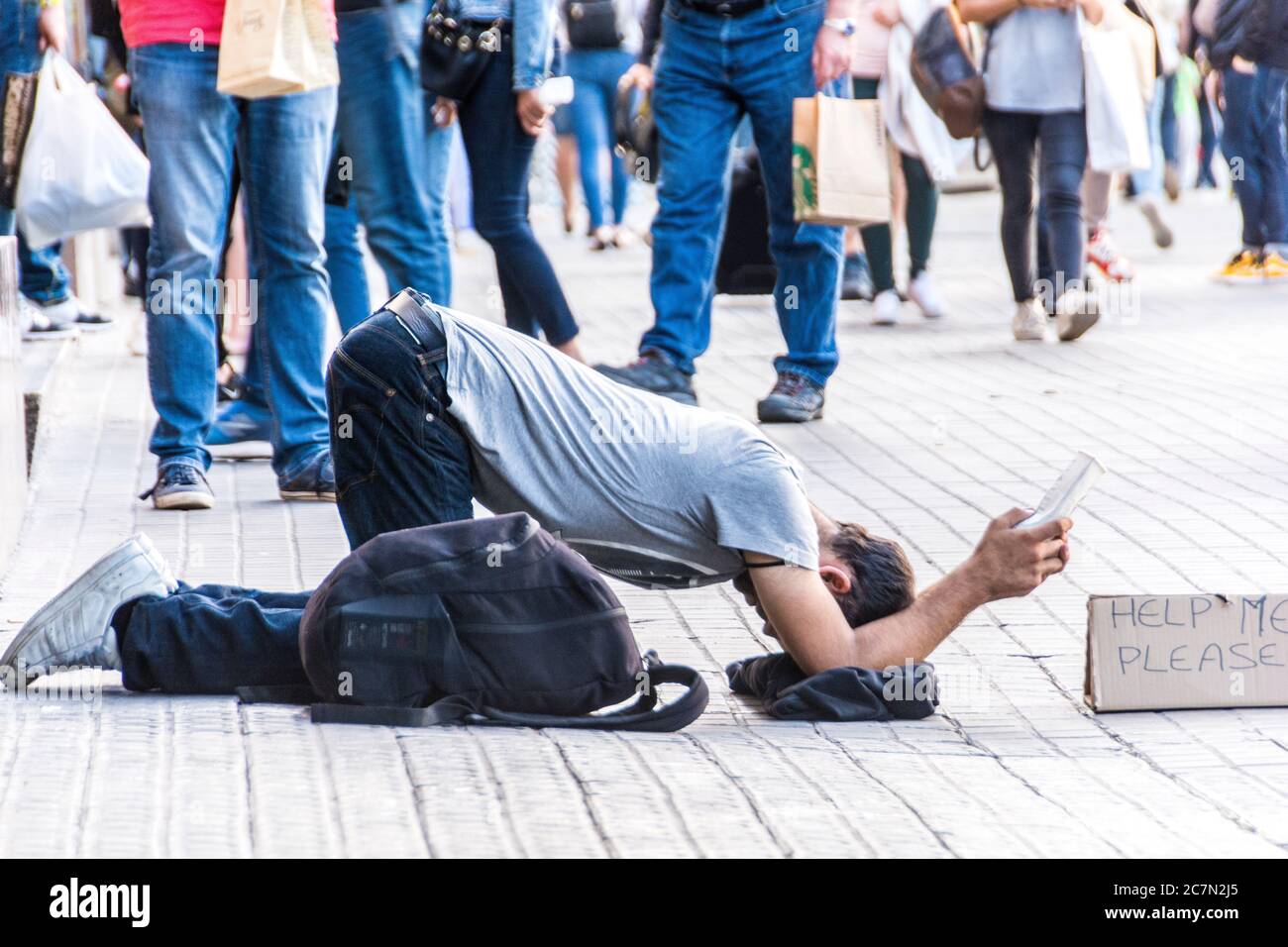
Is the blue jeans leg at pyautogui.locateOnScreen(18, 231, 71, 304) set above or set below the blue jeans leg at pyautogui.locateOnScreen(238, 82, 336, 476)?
below

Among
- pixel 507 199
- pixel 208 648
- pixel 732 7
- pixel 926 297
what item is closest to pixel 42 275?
pixel 507 199

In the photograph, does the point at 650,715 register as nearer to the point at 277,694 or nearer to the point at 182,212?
the point at 277,694

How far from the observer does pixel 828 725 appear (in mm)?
3711

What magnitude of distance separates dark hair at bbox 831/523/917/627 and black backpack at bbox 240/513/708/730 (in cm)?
45

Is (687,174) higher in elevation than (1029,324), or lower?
higher

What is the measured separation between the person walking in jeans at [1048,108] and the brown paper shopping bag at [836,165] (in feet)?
6.53

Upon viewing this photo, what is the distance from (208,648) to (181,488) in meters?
1.90

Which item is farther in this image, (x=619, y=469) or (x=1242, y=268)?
(x=1242, y=268)

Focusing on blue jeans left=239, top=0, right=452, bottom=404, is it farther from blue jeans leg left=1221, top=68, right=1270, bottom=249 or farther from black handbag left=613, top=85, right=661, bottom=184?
blue jeans leg left=1221, top=68, right=1270, bottom=249

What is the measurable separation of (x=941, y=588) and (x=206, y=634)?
128cm

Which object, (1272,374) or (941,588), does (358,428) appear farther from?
(1272,374)

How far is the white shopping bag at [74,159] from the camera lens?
22.7 feet

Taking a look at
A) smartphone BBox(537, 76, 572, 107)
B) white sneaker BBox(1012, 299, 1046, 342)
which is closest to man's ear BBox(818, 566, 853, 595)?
smartphone BBox(537, 76, 572, 107)

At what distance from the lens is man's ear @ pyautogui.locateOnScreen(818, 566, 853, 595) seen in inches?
144
